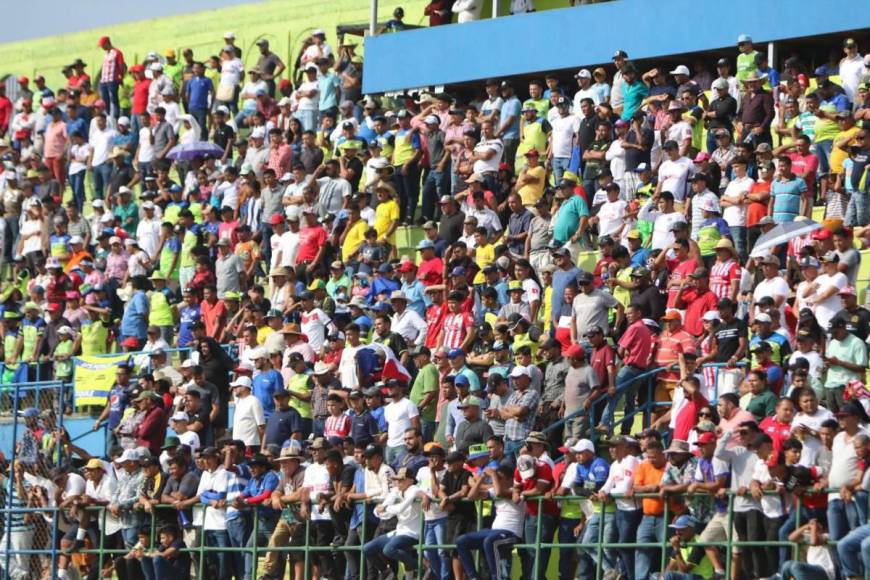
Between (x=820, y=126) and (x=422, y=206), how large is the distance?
6.08 metres

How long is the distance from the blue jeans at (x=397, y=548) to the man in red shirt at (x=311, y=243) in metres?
6.64

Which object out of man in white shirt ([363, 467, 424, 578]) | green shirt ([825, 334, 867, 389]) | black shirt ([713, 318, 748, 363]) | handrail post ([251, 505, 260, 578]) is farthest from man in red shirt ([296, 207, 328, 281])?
green shirt ([825, 334, 867, 389])

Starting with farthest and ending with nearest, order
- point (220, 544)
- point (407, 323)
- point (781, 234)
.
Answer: point (407, 323) < point (220, 544) < point (781, 234)

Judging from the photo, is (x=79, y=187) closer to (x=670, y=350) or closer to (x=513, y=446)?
(x=513, y=446)

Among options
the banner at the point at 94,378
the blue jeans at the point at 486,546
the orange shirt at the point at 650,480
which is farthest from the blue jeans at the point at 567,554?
the banner at the point at 94,378

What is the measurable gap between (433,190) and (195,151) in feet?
17.3

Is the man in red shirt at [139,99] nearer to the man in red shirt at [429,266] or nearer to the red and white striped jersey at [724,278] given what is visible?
the man in red shirt at [429,266]

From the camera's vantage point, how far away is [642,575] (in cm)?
1866

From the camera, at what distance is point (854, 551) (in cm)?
1686

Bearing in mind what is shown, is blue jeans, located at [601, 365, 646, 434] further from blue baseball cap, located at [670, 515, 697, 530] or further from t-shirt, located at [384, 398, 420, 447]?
blue baseball cap, located at [670, 515, 697, 530]

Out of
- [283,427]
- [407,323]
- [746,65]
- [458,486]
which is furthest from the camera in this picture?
[746,65]

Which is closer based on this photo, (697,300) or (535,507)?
(535,507)

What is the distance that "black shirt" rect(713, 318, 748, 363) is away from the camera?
66.4ft

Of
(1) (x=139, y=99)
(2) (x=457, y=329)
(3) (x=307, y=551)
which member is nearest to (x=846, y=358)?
(2) (x=457, y=329)
